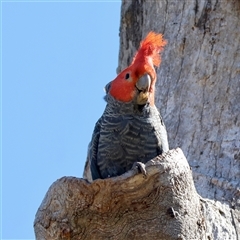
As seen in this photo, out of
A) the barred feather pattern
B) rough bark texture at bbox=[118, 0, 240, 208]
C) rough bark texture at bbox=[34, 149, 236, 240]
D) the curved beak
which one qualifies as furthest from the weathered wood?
rough bark texture at bbox=[118, 0, 240, 208]

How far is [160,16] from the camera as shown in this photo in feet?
19.0

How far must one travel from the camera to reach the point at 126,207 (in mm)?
3596

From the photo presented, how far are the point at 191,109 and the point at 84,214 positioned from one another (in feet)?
6.02

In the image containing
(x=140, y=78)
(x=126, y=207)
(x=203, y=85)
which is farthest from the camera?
(x=203, y=85)

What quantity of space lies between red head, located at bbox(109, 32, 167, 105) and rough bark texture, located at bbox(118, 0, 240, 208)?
70 centimetres

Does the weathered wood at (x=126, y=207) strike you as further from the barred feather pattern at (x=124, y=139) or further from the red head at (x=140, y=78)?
the red head at (x=140, y=78)

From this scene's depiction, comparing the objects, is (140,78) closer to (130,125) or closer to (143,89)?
(143,89)

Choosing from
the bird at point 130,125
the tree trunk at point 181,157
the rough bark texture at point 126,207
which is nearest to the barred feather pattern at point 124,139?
the bird at point 130,125

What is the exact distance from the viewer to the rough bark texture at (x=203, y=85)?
4.70 metres

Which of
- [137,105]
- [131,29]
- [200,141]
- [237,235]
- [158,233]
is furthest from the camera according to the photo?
[131,29]

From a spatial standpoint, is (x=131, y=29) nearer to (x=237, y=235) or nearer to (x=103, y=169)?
(x=103, y=169)

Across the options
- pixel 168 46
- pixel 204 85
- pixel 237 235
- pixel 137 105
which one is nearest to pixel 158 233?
pixel 237 235

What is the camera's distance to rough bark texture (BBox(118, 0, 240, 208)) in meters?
4.70

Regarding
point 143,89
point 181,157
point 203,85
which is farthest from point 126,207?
point 203,85
